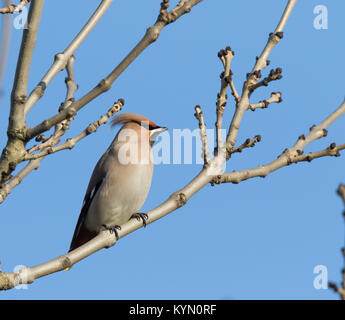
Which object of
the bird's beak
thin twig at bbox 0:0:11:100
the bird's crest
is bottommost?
thin twig at bbox 0:0:11:100

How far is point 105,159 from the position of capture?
219 inches

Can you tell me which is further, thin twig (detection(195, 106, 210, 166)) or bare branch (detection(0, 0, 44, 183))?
thin twig (detection(195, 106, 210, 166))

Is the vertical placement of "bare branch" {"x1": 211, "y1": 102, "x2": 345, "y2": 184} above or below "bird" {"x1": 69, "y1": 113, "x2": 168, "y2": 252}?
below

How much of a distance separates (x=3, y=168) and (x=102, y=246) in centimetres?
71

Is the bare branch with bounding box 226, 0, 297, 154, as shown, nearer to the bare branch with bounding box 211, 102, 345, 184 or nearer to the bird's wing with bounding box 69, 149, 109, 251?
the bare branch with bounding box 211, 102, 345, 184

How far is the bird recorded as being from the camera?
5.16 meters

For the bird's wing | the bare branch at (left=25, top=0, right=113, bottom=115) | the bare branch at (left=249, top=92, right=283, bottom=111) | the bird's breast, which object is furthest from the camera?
the bird's wing

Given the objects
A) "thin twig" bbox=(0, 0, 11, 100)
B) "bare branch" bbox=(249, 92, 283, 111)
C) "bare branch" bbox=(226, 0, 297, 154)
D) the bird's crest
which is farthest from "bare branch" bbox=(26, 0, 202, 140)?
the bird's crest

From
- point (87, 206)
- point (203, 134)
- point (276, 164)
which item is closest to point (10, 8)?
point (203, 134)

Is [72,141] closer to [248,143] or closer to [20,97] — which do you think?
[20,97]

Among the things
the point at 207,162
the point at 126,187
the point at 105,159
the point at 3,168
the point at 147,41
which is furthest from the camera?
the point at 105,159
